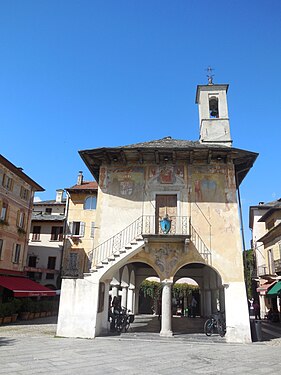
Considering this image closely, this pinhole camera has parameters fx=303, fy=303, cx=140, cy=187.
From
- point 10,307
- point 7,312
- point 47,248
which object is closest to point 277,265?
point 10,307

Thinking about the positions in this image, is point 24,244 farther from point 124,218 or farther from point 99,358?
point 99,358

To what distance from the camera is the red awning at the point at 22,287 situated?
19419 mm

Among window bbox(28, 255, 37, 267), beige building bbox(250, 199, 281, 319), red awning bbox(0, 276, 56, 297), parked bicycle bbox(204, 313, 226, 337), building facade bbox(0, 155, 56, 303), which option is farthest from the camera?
window bbox(28, 255, 37, 267)

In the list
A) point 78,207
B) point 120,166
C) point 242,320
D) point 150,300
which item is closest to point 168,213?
point 120,166

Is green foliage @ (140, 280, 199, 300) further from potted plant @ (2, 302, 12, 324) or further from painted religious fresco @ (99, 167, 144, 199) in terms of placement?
painted religious fresco @ (99, 167, 144, 199)

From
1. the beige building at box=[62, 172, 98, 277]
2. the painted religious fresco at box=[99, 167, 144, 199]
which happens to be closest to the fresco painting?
the painted religious fresco at box=[99, 167, 144, 199]

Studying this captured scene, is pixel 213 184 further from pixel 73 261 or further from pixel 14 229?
pixel 73 261

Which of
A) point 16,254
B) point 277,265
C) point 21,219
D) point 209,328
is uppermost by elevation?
point 21,219

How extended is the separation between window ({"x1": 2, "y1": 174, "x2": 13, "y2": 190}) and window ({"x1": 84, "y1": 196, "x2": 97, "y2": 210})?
9976 mm

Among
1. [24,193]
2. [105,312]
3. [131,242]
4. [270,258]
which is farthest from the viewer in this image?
[270,258]

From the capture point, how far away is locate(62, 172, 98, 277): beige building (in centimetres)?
3117

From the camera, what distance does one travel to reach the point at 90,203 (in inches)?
1280

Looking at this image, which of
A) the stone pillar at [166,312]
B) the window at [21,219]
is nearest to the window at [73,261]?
the window at [21,219]

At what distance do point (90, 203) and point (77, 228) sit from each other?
296 cm
